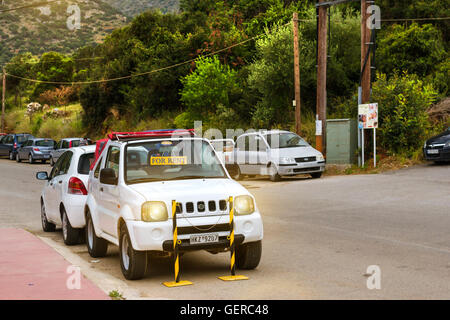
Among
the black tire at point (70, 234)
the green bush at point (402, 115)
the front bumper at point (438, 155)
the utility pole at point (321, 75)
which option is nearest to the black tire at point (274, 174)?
the utility pole at point (321, 75)

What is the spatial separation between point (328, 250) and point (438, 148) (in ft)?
46.2

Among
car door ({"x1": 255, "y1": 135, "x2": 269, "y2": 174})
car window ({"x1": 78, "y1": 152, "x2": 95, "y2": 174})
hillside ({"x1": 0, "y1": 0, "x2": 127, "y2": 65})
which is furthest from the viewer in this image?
hillside ({"x1": 0, "y1": 0, "x2": 127, "y2": 65})

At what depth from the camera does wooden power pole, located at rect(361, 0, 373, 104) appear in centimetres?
2419

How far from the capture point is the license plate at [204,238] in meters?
7.86

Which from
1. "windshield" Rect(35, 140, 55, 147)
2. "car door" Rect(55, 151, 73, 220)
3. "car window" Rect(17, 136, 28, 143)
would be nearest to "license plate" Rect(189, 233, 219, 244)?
"car door" Rect(55, 151, 73, 220)

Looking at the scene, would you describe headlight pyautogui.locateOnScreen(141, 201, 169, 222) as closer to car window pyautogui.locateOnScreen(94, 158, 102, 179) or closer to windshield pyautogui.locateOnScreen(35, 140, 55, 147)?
car window pyautogui.locateOnScreen(94, 158, 102, 179)

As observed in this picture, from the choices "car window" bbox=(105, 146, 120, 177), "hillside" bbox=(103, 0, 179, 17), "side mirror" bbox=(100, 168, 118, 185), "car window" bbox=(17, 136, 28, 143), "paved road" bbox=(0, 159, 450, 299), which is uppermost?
"hillside" bbox=(103, 0, 179, 17)

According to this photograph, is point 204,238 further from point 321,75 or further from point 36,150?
point 36,150

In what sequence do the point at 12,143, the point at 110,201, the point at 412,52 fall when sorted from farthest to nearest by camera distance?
the point at 12,143, the point at 412,52, the point at 110,201

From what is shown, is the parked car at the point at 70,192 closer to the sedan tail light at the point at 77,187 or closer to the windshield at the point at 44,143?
the sedan tail light at the point at 77,187

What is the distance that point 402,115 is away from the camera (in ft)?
80.7

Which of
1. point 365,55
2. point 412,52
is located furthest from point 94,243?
point 412,52

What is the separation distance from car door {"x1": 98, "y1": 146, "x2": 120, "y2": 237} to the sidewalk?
74cm
